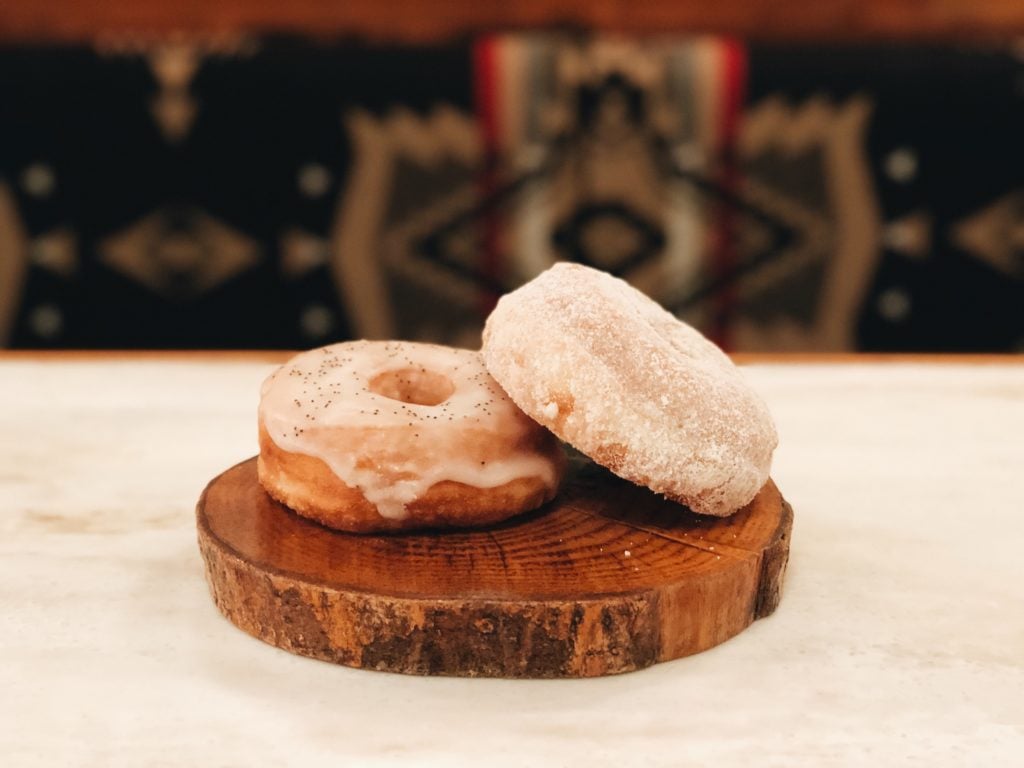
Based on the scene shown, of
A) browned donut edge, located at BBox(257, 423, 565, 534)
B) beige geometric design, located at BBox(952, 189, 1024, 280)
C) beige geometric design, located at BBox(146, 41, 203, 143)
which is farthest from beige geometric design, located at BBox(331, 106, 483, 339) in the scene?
browned donut edge, located at BBox(257, 423, 565, 534)

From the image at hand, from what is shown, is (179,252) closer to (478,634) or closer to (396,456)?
(396,456)

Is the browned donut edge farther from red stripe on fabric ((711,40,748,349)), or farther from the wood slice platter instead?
red stripe on fabric ((711,40,748,349))

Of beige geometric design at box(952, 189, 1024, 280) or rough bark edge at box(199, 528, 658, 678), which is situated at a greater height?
beige geometric design at box(952, 189, 1024, 280)

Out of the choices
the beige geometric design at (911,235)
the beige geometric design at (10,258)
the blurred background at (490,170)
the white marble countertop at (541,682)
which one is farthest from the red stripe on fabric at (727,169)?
the beige geometric design at (10,258)

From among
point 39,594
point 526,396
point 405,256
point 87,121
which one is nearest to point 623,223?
point 405,256

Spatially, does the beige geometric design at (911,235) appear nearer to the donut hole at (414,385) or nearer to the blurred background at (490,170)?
the blurred background at (490,170)

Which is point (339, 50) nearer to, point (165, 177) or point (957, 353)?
point (165, 177)
